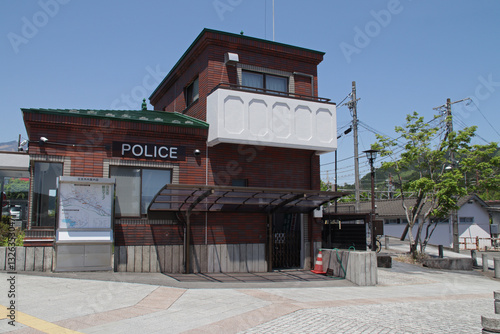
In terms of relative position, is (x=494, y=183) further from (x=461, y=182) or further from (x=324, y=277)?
(x=324, y=277)

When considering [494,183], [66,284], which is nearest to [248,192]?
[66,284]

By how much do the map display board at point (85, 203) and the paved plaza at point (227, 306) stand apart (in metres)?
1.63

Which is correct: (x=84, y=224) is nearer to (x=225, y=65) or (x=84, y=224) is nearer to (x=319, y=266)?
(x=225, y=65)

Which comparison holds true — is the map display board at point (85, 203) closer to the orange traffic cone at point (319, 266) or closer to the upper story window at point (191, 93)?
the upper story window at point (191, 93)

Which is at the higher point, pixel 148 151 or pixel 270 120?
pixel 270 120

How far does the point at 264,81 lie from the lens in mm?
17969

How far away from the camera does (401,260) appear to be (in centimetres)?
2295

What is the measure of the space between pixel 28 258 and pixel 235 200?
666cm

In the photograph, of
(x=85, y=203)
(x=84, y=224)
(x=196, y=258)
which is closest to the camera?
(x=84, y=224)

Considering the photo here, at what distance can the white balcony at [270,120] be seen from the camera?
1559 cm

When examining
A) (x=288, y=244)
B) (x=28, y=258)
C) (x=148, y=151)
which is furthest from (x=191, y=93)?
(x=28, y=258)

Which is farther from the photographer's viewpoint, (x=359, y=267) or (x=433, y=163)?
(x=433, y=163)

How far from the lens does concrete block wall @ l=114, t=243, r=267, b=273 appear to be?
47.1ft
